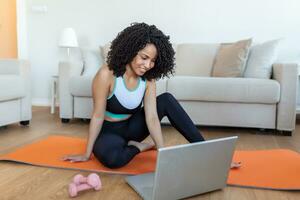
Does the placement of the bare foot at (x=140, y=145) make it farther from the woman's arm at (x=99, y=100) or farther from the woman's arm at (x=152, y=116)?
the woman's arm at (x=99, y=100)

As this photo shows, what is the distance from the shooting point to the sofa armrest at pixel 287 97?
2658mm

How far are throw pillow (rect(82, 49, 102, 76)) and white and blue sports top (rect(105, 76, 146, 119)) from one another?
5.78 feet

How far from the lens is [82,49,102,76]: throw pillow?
3.41m

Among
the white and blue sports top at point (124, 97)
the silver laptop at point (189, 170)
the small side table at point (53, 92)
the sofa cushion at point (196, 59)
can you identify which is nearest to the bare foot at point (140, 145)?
the white and blue sports top at point (124, 97)

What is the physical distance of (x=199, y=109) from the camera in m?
2.81

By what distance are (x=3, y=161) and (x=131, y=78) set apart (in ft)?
2.68

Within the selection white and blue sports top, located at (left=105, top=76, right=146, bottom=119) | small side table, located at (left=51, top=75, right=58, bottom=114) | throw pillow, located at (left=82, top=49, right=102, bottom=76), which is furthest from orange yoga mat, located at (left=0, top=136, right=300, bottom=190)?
small side table, located at (left=51, top=75, right=58, bottom=114)

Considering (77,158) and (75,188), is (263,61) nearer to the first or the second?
(77,158)

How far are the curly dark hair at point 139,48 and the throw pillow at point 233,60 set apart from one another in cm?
151

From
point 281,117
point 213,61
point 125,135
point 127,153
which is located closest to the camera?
point 127,153

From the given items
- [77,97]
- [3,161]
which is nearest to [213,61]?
[77,97]

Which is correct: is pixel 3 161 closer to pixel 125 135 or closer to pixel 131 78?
pixel 125 135

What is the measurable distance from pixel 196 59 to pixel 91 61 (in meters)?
1.08

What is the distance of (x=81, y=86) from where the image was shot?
2.99 metres
